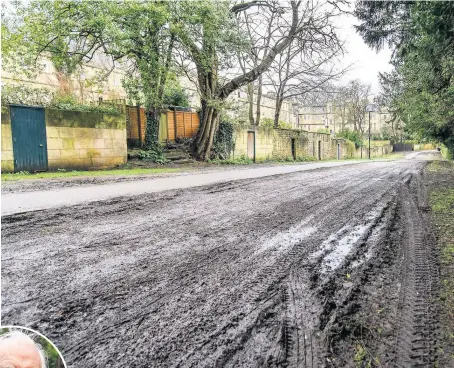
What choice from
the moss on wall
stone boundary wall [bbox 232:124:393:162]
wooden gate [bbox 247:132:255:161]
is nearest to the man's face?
the moss on wall

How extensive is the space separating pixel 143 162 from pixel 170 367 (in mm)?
13165

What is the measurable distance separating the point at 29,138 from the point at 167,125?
7.60m

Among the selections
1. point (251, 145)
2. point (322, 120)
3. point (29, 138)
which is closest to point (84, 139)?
point (29, 138)

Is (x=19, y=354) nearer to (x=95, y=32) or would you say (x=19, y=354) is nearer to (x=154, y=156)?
(x=95, y=32)

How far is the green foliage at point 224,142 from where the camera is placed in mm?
18141

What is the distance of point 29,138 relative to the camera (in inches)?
421

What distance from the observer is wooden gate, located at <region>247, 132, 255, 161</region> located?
834 inches

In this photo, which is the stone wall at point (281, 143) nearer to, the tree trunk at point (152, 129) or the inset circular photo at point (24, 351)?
the tree trunk at point (152, 129)

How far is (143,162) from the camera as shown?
45.5ft

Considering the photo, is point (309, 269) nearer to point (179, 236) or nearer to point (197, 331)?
point (197, 331)

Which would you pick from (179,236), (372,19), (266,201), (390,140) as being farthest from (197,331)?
(390,140)

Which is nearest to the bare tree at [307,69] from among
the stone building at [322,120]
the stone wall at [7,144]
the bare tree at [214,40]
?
the bare tree at [214,40]

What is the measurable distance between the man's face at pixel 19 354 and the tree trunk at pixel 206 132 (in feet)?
52.0

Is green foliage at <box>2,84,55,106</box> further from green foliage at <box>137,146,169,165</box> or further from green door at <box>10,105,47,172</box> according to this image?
green foliage at <box>137,146,169,165</box>
